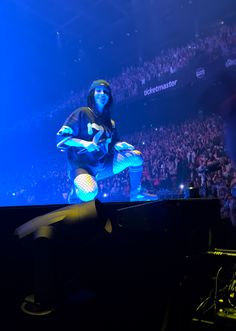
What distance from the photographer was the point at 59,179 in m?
7.71

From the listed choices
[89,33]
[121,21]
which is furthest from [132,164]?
[89,33]

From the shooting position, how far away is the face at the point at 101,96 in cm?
267

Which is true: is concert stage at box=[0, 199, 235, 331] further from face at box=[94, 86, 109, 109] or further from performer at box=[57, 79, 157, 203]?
face at box=[94, 86, 109, 109]

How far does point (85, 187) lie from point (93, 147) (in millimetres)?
366

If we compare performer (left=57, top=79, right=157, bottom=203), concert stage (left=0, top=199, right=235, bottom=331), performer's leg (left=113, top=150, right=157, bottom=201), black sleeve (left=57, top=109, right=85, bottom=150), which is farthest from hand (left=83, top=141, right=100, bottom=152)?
concert stage (left=0, top=199, right=235, bottom=331)

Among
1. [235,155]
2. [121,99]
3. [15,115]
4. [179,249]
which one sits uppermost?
[15,115]

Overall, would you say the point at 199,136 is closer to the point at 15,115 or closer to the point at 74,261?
the point at 74,261

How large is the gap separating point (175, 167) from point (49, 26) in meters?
6.39

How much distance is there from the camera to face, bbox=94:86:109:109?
2670 millimetres

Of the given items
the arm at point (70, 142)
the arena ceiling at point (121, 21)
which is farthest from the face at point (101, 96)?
the arena ceiling at point (121, 21)

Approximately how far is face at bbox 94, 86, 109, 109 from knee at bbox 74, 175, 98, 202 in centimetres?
74

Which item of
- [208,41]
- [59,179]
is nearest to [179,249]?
[208,41]

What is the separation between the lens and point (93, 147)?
2471 mm

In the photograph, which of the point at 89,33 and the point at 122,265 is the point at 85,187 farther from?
the point at 89,33
